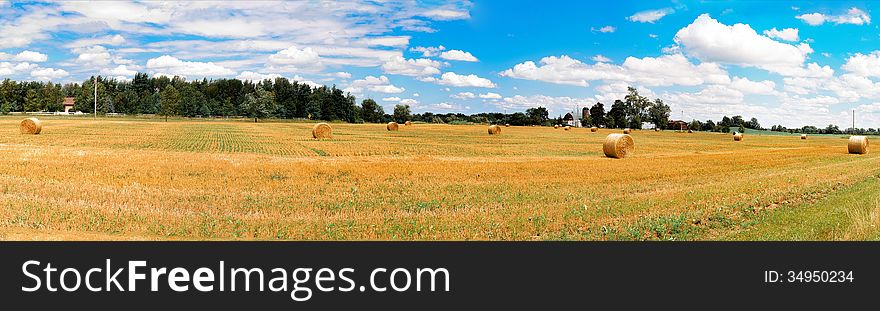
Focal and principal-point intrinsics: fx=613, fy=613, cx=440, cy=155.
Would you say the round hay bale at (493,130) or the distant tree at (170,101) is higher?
the distant tree at (170,101)

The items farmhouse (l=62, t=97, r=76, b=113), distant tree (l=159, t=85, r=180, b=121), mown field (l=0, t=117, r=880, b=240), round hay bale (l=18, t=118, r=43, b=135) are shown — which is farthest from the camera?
farmhouse (l=62, t=97, r=76, b=113)

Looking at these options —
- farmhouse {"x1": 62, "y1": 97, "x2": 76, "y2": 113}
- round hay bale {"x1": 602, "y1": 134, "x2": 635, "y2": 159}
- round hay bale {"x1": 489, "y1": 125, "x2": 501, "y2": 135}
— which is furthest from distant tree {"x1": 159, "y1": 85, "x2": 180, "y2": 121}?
round hay bale {"x1": 602, "y1": 134, "x2": 635, "y2": 159}

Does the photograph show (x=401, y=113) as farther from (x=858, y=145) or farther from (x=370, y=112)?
(x=858, y=145)

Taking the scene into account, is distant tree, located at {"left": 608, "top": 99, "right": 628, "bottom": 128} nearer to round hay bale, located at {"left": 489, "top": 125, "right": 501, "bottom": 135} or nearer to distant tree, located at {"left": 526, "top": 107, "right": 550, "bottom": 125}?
distant tree, located at {"left": 526, "top": 107, "right": 550, "bottom": 125}

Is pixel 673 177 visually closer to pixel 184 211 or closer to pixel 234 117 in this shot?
pixel 184 211

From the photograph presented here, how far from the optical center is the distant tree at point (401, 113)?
128750 millimetres

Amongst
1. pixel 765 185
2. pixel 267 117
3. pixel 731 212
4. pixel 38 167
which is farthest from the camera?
pixel 267 117

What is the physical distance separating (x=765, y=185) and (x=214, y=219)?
16.1 metres

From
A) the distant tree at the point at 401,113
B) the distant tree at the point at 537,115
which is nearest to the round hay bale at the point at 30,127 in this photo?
the distant tree at the point at 401,113

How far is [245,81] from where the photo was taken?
5389 inches

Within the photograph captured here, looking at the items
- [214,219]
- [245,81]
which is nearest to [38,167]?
[214,219]

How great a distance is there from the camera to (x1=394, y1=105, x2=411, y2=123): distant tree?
128750 millimetres

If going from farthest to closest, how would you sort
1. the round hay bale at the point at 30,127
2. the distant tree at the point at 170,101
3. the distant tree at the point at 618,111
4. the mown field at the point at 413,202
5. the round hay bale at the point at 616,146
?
1. the distant tree at the point at 618,111
2. the distant tree at the point at 170,101
3. the round hay bale at the point at 30,127
4. the round hay bale at the point at 616,146
5. the mown field at the point at 413,202

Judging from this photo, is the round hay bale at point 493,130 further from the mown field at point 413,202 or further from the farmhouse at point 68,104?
the farmhouse at point 68,104
